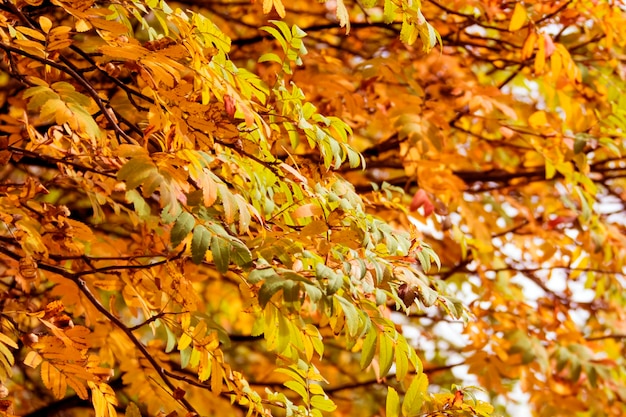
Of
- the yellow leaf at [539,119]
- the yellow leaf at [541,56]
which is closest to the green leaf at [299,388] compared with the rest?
the yellow leaf at [541,56]

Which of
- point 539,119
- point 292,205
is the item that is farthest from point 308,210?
point 539,119

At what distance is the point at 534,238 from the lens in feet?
12.6

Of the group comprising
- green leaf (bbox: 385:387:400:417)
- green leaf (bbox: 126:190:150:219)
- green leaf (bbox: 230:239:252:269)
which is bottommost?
green leaf (bbox: 385:387:400:417)

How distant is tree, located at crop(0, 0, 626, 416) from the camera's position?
1.61 metres

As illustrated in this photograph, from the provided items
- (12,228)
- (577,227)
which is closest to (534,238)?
(577,227)

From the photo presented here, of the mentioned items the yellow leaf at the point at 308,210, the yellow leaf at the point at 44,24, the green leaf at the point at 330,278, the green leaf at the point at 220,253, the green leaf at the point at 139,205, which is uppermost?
the yellow leaf at the point at 44,24

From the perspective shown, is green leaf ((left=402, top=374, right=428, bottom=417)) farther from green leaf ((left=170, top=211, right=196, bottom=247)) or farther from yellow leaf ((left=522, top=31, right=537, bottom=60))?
yellow leaf ((left=522, top=31, right=537, bottom=60))

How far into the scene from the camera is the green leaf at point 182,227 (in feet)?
4.68

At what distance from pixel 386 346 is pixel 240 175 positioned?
0.48 m

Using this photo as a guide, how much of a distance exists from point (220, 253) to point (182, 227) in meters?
0.08

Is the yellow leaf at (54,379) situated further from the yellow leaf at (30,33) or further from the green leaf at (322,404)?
the yellow leaf at (30,33)

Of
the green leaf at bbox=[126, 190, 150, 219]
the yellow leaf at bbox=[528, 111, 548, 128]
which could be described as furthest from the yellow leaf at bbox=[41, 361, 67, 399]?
the yellow leaf at bbox=[528, 111, 548, 128]

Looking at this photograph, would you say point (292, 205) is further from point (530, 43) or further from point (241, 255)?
point (530, 43)

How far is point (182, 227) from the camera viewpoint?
145cm
